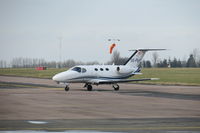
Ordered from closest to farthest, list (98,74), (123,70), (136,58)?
(98,74), (123,70), (136,58)

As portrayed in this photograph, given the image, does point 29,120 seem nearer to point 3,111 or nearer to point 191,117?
point 3,111

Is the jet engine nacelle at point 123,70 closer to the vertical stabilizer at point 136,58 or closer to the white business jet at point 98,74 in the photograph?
the white business jet at point 98,74

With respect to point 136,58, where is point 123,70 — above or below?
below

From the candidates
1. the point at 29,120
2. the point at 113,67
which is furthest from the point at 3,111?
the point at 113,67

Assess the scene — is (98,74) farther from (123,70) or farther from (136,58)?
(136,58)

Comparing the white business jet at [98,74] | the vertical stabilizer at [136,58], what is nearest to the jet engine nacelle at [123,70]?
the white business jet at [98,74]

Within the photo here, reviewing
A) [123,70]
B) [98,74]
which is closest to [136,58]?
[123,70]

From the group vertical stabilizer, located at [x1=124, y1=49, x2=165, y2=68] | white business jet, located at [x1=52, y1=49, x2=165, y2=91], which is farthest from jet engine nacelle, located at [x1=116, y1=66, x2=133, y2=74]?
vertical stabilizer, located at [x1=124, y1=49, x2=165, y2=68]

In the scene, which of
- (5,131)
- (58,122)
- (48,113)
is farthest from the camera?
(48,113)

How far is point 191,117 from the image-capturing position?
20594mm

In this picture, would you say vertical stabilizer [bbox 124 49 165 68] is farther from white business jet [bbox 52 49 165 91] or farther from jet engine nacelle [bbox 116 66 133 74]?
jet engine nacelle [bbox 116 66 133 74]

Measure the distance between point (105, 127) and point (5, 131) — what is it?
3.50 metres

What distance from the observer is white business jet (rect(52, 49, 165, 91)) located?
4462 cm

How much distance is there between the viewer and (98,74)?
46.1 meters
